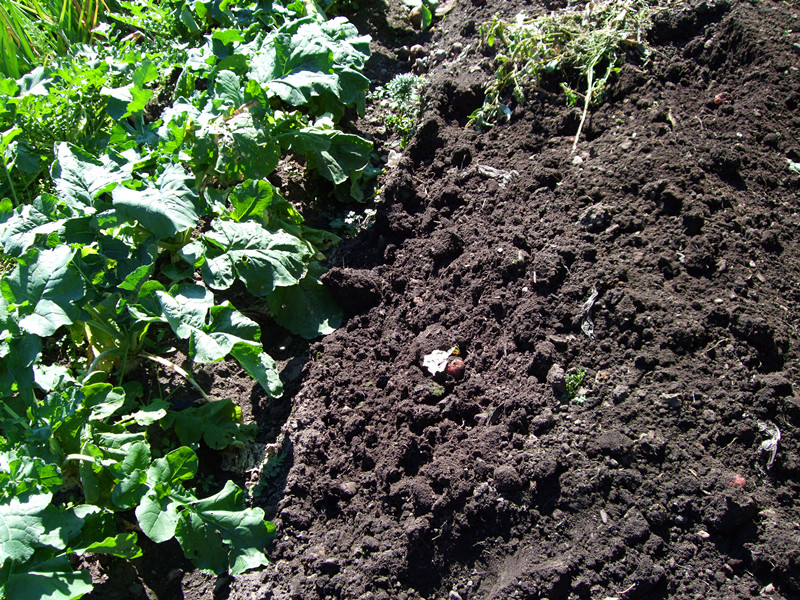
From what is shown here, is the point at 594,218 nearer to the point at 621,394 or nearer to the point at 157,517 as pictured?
the point at 621,394

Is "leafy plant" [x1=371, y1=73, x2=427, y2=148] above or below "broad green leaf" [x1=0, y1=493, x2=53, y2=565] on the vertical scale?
above

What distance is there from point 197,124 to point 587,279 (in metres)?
1.74

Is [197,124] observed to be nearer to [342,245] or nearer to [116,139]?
[116,139]

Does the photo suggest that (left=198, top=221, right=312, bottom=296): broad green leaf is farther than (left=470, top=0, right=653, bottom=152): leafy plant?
No

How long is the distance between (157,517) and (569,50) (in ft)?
8.81

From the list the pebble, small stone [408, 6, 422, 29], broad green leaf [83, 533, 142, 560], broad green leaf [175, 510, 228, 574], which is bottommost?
broad green leaf [175, 510, 228, 574]

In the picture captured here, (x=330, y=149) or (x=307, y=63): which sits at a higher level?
(x=307, y=63)

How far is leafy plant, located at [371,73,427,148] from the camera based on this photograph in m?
3.55

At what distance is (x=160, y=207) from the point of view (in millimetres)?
2416

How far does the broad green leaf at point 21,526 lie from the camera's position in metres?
1.90

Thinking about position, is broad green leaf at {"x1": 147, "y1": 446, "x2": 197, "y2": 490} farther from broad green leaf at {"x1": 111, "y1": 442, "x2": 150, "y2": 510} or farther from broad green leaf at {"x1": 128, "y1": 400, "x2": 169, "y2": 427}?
broad green leaf at {"x1": 128, "y1": 400, "x2": 169, "y2": 427}

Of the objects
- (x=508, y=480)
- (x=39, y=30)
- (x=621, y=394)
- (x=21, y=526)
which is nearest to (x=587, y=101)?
(x=621, y=394)

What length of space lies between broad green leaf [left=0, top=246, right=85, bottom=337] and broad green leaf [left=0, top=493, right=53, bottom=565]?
577 mm

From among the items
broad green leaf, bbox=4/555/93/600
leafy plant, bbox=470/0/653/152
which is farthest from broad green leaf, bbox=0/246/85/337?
leafy plant, bbox=470/0/653/152
